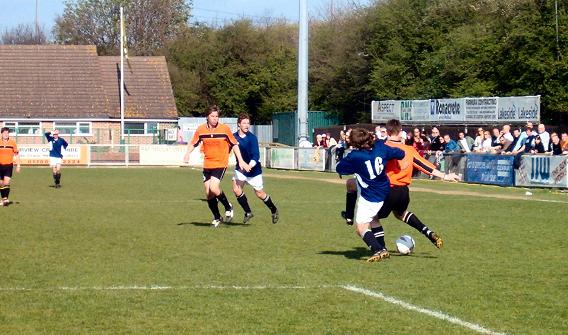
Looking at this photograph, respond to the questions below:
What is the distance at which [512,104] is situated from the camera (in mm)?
39781

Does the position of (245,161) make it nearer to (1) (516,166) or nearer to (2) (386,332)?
(2) (386,332)

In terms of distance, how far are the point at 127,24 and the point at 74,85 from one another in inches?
1027

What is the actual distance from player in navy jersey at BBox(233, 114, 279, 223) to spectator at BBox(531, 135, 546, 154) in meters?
14.5

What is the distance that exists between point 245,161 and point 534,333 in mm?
10681

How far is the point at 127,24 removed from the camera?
307 feet

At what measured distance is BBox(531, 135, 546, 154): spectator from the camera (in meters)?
30.4

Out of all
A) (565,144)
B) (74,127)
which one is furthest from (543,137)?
(74,127)

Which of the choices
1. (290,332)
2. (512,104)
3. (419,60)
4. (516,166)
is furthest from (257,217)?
(419,60)

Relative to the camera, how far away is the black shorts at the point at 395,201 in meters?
12.6

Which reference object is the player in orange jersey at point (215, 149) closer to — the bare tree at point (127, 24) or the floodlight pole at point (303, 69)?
the floodlight pole at point (303, 69)

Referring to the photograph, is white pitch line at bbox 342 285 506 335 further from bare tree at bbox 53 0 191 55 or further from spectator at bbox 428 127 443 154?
bare tree at bbox 53 0 191 55

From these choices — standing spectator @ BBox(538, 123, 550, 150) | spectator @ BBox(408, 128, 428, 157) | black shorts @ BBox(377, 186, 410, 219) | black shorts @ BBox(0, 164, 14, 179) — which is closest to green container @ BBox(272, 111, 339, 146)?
spectator @ BBox(408, 128, 428, 157)

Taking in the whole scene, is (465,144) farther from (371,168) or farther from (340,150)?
(371,168)

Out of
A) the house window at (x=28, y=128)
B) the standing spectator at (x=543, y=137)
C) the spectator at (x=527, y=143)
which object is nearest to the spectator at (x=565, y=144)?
the standing spectator at (x=543, y=137)
